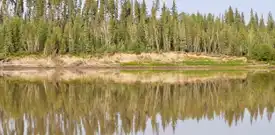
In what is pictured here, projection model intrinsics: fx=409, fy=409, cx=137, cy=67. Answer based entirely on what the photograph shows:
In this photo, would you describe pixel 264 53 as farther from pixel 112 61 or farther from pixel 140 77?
pixel 140 77

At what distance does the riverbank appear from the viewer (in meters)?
96.3

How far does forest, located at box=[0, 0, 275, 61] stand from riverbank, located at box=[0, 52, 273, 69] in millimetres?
2950

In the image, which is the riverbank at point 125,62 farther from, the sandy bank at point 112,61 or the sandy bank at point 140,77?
the sandy bank at point 140,77

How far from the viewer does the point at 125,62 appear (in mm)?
99188

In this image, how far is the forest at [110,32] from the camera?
103m

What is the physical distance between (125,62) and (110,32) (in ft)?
53.7

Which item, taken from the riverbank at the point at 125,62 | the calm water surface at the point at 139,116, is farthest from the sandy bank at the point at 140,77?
the riverbank at the point at 125,62

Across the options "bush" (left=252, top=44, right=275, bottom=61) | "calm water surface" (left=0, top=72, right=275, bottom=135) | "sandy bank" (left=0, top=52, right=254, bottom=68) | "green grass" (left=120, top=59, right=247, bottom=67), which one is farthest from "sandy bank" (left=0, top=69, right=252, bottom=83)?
"bush" (left=252, top=44, right=275, bottom=61)

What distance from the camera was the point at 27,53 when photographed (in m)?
99.4

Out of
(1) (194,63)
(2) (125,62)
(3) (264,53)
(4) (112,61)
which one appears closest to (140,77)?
(2) (125,62)

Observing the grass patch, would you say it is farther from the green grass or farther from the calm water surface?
the calm water surface

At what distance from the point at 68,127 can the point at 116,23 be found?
99524mm

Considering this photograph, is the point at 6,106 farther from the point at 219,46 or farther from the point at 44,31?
the point at 219,46

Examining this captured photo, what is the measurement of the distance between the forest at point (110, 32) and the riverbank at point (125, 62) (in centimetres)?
295
